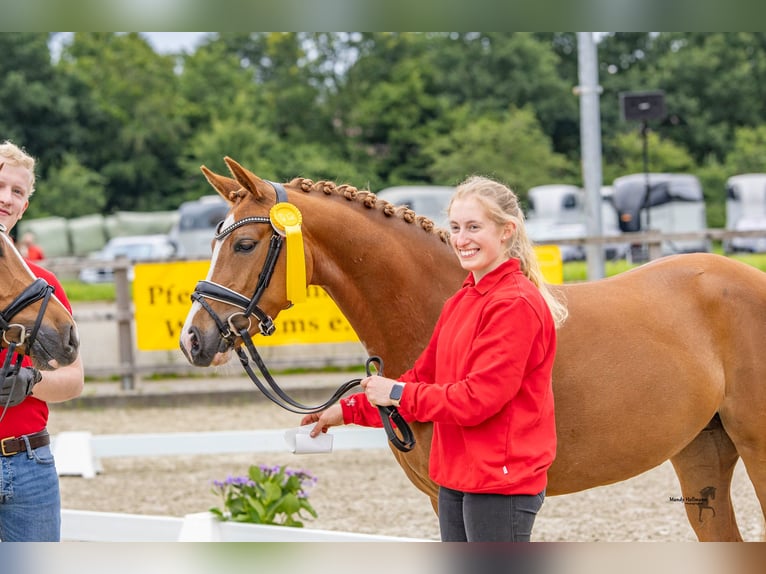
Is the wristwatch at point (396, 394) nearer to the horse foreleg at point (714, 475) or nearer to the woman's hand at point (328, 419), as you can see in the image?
the woman's hand at point (328, 419)

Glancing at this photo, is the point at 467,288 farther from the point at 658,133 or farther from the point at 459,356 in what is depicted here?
the point at 658,133

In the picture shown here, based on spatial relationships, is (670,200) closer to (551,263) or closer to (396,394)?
(551,263)

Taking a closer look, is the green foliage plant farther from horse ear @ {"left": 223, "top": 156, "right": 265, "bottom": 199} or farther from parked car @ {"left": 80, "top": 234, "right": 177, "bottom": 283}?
parked car @ {"left": 80, "top": 234, "right": 177, "bottom": 283}

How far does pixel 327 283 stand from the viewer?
2.81 meters

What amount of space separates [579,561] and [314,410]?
124cm

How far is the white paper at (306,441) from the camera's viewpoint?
2.44 m

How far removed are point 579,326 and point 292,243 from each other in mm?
984

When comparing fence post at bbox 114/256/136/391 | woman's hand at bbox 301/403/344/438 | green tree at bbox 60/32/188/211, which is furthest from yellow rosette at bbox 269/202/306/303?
green tree at bbox 60/32/188/211

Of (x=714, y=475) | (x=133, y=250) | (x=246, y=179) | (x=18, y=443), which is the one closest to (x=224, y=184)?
(x=246, y=179)

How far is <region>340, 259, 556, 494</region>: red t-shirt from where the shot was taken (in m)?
2.01

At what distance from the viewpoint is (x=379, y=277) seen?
2785 mm

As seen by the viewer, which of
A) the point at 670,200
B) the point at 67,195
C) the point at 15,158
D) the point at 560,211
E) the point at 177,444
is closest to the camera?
the point at 15,158

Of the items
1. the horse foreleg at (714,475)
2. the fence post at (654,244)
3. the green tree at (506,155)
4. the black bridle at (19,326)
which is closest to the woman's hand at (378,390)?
the black bridle at (19,326)

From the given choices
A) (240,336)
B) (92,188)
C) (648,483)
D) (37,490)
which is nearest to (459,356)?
(240,336)
